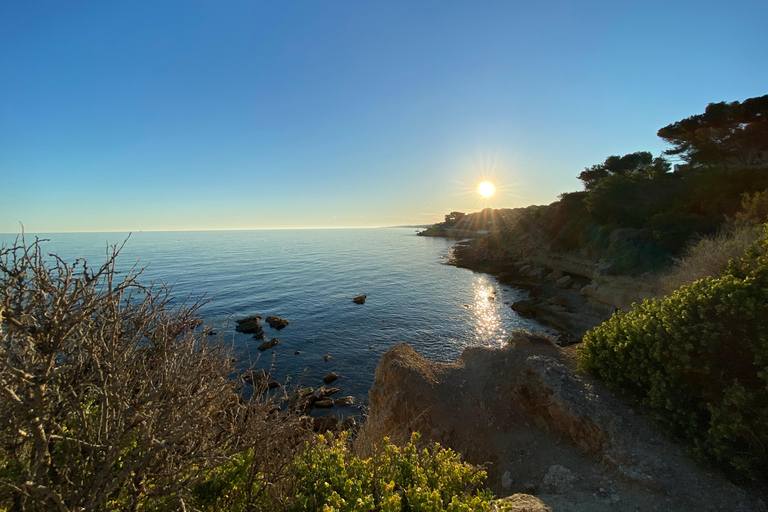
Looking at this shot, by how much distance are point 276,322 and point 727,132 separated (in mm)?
52388

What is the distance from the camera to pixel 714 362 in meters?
7.22

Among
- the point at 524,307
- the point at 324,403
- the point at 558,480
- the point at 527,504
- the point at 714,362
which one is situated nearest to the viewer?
the point at 527,504

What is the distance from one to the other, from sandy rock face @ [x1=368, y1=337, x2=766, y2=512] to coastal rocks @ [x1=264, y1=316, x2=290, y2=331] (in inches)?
699

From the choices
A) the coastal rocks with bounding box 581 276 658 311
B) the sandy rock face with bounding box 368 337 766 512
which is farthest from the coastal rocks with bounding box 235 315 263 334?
the coastal rocks with bounding box 581 276 658 311

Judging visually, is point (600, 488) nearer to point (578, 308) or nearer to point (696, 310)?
point (696, 310)

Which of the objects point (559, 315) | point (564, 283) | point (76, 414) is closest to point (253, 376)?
point (76, 414)

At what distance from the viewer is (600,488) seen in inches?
292

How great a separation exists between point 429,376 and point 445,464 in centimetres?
728

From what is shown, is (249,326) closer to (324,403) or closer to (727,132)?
(324,403)

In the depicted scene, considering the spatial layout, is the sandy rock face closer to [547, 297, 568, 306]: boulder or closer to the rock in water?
the rock in water

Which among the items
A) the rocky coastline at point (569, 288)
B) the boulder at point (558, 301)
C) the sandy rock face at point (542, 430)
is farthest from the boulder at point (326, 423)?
the boulder at point (558, 301)

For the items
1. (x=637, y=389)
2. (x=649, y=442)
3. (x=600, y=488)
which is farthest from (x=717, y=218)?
(x=600, y=488)

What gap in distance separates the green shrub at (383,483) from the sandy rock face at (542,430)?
2.39 metres

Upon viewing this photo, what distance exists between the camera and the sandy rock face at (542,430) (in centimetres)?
689
